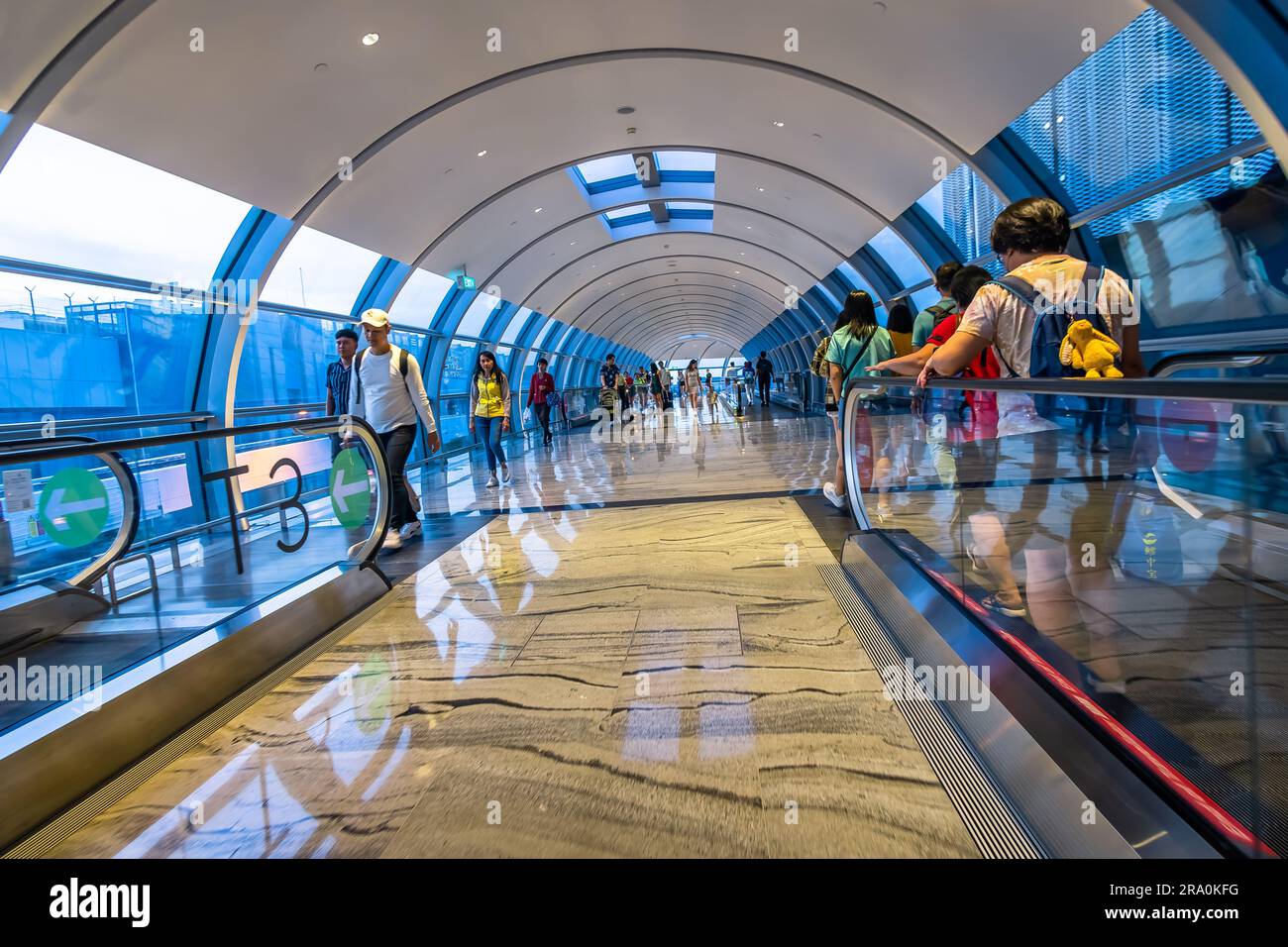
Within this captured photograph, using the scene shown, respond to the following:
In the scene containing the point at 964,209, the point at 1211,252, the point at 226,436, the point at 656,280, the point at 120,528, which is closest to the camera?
the point at 120,528

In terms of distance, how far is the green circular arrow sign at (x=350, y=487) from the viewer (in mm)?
5457

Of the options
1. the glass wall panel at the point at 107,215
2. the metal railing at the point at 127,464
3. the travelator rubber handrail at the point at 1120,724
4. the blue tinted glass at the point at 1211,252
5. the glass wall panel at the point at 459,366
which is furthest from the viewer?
the glass wall panel at the point at 459,366

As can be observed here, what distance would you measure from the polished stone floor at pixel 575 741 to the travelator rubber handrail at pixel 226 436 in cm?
81

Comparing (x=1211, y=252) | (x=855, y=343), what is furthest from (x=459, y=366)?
(x=1211, y=252)

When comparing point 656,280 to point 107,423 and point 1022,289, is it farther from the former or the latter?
point 1022,289

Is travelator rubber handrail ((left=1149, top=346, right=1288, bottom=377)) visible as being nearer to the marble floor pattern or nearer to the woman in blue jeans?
the marble floor pattern

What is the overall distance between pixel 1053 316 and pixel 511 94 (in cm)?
878

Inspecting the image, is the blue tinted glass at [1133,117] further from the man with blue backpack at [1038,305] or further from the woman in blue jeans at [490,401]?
the woman in blue jeans at [490,401]

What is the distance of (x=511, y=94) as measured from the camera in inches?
398

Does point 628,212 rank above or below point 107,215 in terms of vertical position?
above

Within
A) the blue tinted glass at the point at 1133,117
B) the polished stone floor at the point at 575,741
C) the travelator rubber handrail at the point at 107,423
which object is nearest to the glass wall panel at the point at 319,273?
the travelator rubber handrail at the point at 107,423

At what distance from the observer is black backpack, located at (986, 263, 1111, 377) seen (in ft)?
9.68

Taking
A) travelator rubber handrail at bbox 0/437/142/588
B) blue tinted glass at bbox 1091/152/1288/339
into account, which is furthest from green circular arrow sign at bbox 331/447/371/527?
blue tinted glass at bbox 1091/152/1288/339
